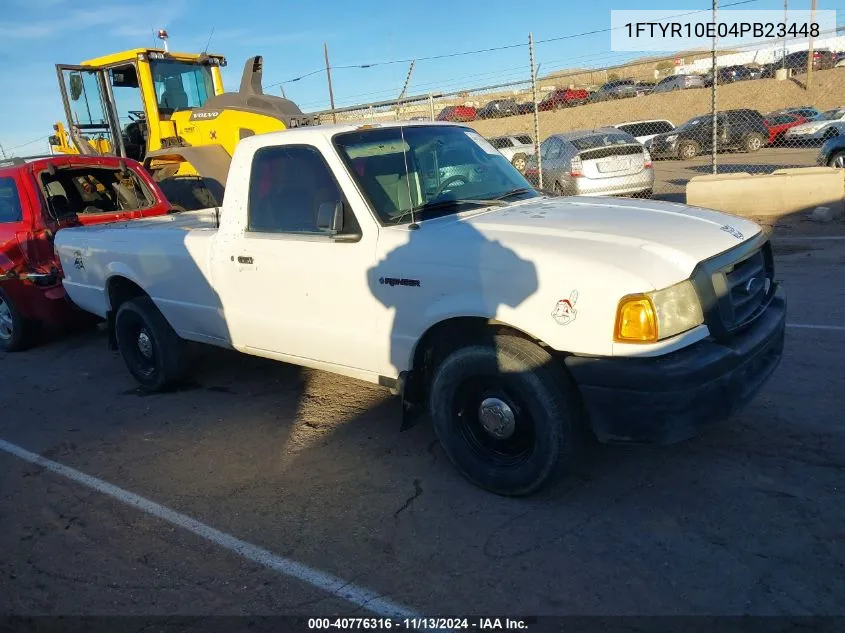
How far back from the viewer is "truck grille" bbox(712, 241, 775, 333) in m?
3.17

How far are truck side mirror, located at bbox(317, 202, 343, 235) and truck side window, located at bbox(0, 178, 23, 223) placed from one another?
4.92 metres

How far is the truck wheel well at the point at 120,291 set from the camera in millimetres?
5824

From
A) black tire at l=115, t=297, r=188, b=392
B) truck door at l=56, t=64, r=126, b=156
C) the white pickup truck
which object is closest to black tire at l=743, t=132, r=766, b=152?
truck door at l=56, t=64, r=126, b=156

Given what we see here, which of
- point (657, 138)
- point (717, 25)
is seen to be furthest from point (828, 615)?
point (657, 138)

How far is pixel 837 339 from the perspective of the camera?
5.33 meters

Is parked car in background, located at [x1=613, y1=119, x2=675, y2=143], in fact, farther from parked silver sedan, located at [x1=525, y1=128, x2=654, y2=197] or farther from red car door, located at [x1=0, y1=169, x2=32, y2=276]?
red car door, located at [x1=0, y1=169, x2=32, y2=276]

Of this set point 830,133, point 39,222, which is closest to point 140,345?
point 39,222

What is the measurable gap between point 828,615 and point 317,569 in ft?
6.94

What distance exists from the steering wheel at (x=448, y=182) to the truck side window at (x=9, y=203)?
526cm

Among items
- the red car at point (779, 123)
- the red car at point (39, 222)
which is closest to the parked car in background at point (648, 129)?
the red car at point (779, 123)

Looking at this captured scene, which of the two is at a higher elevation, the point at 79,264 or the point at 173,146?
the point at 173,146

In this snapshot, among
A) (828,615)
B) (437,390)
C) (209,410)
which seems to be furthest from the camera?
(209,410)

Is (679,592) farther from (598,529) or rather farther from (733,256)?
(733,256)

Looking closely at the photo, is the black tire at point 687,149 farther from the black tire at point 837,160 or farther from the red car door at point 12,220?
the red car door at point 12,220
